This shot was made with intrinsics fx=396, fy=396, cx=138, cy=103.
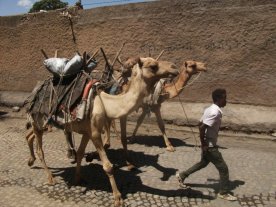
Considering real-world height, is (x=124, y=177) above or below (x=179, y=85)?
below

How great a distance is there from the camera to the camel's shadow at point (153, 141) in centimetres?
938

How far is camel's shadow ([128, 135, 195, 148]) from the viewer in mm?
9383

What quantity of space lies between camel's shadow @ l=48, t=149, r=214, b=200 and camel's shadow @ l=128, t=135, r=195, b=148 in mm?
722

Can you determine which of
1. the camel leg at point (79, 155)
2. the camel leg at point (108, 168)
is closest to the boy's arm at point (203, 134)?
the camel leg at point (108, 168)

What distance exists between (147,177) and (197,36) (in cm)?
497

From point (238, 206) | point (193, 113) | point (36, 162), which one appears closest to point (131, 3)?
point (193, 113)

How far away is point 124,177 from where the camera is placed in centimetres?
745

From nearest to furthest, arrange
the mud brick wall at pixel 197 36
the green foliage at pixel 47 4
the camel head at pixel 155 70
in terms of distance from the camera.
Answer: the camel head at pixel 155 70, the mud brick wall at pixel 197 36, the green foliage at pixel 47 4

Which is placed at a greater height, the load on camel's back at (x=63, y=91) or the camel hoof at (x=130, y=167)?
the load on camel's back at (x=63, y=91)

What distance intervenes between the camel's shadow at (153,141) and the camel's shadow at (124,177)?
722mm

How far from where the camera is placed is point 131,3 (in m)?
11.8

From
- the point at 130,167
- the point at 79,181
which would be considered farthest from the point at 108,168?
the point at 130,167

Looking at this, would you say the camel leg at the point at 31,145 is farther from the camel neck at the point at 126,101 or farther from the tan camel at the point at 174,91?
the tan camel at the point at 174,91

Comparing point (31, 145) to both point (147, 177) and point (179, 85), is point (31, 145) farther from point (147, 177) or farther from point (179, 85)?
point (179, 85)
